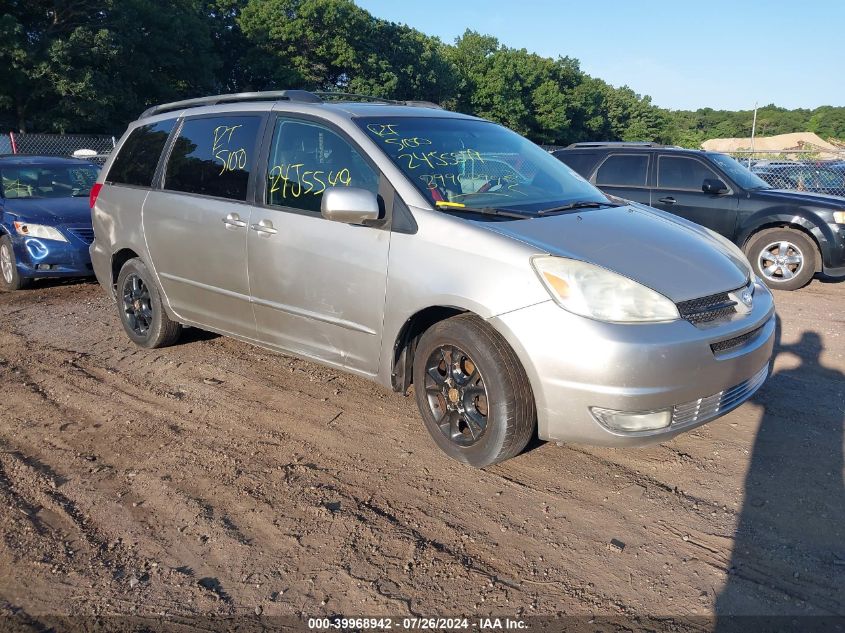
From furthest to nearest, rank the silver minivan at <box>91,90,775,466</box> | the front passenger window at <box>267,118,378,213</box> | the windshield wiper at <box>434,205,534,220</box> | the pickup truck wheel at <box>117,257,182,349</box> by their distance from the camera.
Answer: the pickup truck wheel at <box>117,257,182,349</box>
the front passenger window at <box>267,118,378,213</box>
the windshield wiper at <box>434,205,534,220</box>
the silver minivan at <box>91,90,775,466</box>

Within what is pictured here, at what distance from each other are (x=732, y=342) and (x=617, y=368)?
0.73 metres

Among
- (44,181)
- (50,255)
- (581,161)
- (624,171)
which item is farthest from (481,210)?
(44,181)

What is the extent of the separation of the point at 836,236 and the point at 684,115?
10549cm

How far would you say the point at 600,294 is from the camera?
10.4 ft

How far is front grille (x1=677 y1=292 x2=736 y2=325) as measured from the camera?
10.6ft

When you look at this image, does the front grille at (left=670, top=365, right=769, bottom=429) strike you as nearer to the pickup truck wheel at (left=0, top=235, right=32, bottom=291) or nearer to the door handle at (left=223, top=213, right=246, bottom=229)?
the door handle at (left=223, top=213, right=246, bottom=229)

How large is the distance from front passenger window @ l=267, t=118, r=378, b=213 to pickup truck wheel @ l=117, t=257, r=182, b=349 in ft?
5.50

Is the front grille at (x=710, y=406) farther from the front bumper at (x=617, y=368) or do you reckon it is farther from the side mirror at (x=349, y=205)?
the side mirror at (x=349, y=205)

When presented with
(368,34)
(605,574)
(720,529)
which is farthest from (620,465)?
(368,34)

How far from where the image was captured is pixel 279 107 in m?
4.51

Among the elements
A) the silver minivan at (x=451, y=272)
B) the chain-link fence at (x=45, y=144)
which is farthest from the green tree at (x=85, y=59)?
the silver minivan at (x=451, y=272)

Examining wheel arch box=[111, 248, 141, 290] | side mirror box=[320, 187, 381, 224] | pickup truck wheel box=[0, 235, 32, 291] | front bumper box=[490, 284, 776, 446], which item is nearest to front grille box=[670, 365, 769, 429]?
front bumper box=[490, 284, 776, 446]

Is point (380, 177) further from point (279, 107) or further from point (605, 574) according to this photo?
point (605, 574)

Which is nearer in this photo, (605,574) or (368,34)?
(605,574)
